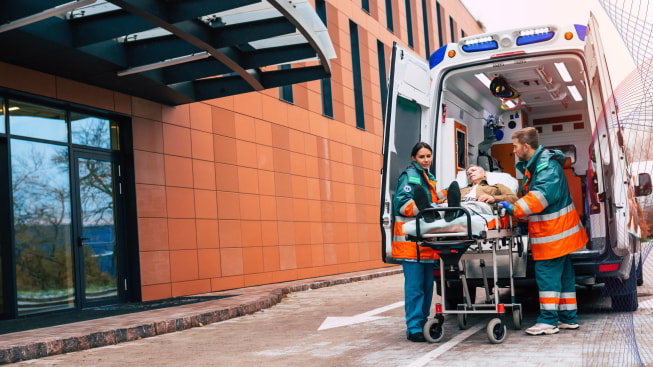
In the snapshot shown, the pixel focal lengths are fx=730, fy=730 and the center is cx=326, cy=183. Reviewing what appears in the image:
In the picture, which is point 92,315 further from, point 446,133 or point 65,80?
point 446,133

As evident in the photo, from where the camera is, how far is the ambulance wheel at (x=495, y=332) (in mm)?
6281

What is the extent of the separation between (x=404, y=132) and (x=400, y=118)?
207 millimetres

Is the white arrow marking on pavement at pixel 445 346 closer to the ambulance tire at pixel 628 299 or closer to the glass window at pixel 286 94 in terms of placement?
the ambulance tire at pixel 628 299

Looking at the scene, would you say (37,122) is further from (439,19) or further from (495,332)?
(439,19)

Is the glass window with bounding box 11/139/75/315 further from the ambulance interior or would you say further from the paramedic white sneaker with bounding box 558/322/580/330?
the paramedic white sneaker with bounding box 558/322/580/330

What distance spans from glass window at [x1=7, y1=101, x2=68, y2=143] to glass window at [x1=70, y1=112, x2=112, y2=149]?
8.4 inches

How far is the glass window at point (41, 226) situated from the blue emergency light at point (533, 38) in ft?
23.4

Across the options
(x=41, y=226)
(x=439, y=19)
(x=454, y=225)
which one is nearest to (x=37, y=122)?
(x=41, y=226)

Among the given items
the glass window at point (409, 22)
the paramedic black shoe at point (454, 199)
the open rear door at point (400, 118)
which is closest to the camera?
the paramedic black shoe at point (454, 199)

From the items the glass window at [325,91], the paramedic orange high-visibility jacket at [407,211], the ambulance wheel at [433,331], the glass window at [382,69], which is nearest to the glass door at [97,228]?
the paramedic orange high-visibility jacket at [407,211]

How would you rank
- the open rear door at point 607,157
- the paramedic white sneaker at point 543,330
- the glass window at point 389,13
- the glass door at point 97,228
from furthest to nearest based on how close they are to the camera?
the glass window at point 389,13 → the glass door at point 97,228 → the open rear door at point 607,157 → the paramedic white sneaker at point 543,330

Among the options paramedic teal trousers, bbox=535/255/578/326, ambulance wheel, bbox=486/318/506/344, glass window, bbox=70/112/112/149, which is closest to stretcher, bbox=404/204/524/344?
ambulance wheel, bbox=486/318/506/344

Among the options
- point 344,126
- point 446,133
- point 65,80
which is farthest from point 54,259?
point 344,126

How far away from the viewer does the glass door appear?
1145 centimetres
